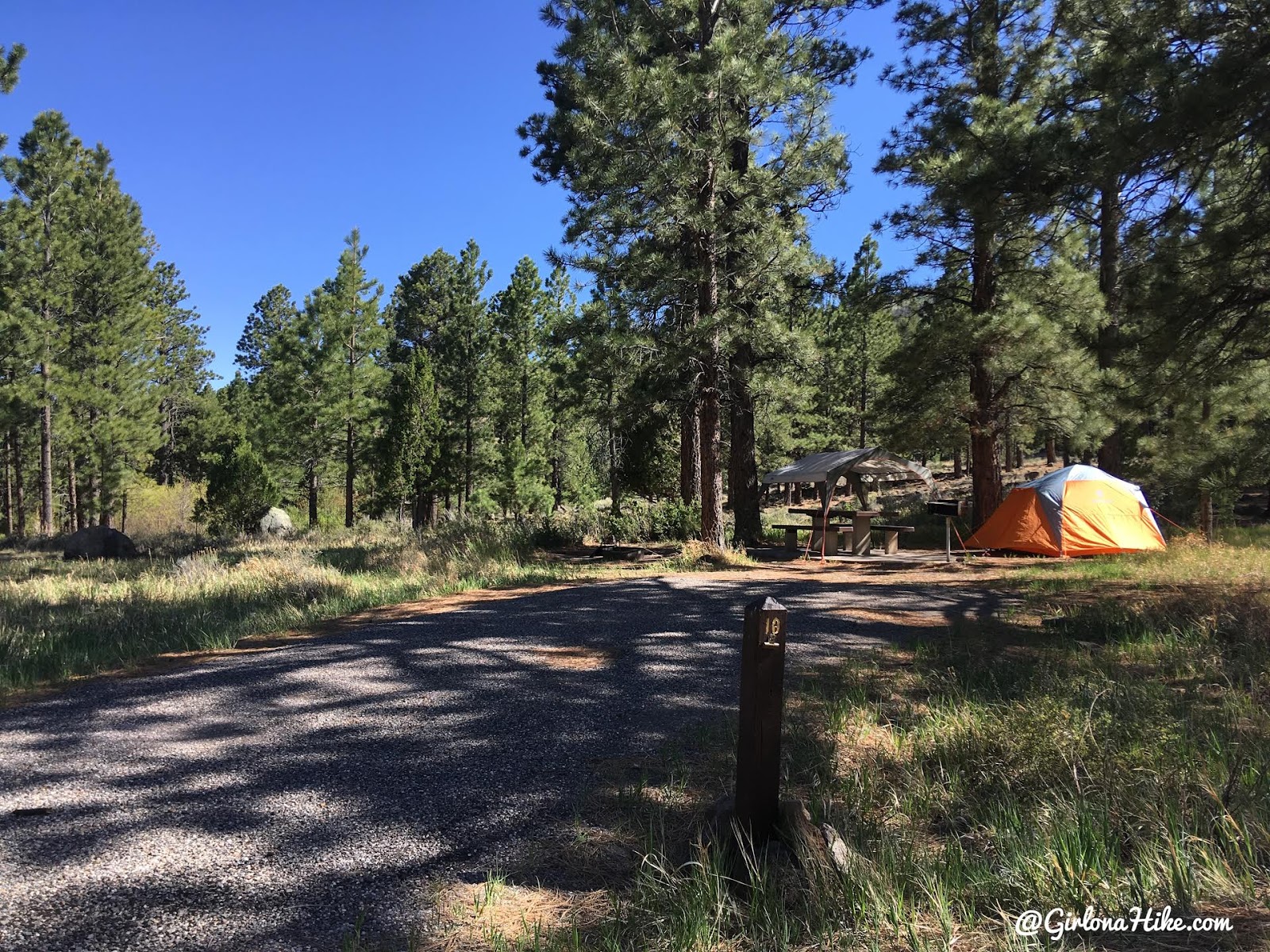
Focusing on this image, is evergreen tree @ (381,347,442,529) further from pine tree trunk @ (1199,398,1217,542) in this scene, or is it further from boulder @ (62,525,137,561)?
pine tree trunk @ (1199,398,1217,542)

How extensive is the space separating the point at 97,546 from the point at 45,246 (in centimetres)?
1249

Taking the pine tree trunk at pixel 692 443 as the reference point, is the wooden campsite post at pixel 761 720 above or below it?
below

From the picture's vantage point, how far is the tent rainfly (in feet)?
50.6

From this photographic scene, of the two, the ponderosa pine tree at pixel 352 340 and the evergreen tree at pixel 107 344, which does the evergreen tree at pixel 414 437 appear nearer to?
the ponderosa pine tree at pixel 352 340

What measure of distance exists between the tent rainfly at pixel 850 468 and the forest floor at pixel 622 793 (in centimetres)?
867

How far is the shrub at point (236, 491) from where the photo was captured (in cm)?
2883

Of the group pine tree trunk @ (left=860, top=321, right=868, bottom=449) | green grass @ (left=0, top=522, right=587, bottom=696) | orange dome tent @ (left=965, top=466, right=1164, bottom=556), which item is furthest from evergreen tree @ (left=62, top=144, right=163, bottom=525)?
pine tree trunk @ (left=860, top=321, right=868, bottom=449)

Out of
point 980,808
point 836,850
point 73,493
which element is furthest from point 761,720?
point 73,493

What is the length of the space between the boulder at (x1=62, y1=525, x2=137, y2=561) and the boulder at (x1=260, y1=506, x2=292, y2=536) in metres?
6.82

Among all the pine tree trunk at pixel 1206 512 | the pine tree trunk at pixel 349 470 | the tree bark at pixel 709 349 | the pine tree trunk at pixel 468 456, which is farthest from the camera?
the pine tree trunk at pixel 468 456

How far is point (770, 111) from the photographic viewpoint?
1363cm

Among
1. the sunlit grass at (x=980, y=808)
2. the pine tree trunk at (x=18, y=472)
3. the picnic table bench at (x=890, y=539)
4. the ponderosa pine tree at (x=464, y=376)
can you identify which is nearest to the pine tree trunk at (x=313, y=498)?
the ponderosa pine tree at (x=464, y=376)

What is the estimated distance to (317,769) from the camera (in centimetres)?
387

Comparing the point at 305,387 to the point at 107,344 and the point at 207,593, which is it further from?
the point at 207,593
